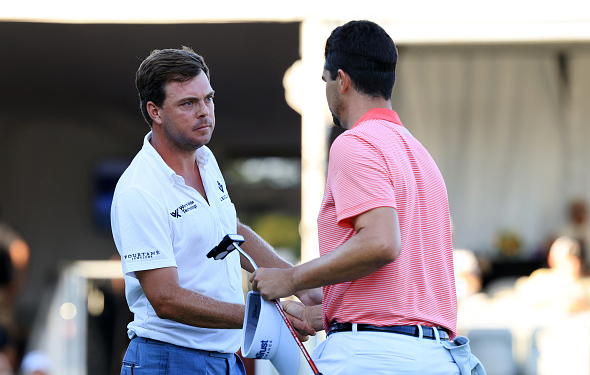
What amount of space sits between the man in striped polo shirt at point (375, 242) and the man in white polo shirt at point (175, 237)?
35cm

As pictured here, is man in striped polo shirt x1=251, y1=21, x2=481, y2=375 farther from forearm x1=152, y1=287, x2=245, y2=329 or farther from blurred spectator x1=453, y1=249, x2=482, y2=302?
blurred spectator x1=453, y1=249, x2=482, y2=302

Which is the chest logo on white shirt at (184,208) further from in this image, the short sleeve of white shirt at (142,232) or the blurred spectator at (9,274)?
the blurred spectator at (9,274)

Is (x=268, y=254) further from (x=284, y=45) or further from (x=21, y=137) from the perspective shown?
(x=21, y=137)

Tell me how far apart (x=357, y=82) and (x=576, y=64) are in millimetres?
8648

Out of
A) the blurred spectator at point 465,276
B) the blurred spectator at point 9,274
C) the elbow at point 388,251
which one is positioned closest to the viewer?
the elbow at point 388,251

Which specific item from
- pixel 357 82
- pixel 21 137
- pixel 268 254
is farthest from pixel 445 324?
pixel 21 137

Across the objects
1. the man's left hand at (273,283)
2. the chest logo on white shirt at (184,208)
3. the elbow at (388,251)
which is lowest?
the man's left hand at (273,283)

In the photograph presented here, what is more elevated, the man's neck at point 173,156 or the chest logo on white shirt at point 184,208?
the man's neck at point 173,156

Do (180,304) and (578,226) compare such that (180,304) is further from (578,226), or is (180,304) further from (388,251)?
(578,226)

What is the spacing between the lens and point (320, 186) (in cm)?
678

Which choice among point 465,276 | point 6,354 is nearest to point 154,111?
point 465,276

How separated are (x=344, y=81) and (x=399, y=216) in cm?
44

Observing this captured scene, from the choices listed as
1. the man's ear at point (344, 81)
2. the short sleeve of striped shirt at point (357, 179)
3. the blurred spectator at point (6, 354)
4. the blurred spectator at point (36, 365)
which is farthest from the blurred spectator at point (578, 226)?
the short sleeve of striped shirt at point (357, 179)

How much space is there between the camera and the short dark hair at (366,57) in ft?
7.94
